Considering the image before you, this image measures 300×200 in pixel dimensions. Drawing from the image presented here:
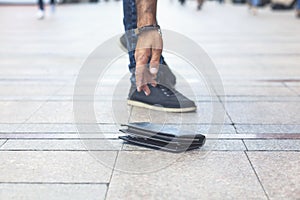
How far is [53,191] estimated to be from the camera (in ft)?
5.57

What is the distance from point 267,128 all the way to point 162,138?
0.69 m

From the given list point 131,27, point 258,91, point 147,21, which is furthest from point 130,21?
point 258,91

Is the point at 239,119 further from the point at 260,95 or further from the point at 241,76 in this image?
the point at 241,76

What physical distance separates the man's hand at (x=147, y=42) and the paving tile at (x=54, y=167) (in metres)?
0.66

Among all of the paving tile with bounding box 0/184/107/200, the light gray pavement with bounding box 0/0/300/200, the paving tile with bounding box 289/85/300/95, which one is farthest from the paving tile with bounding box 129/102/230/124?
the paving tile with bounding box 0/184/107/200

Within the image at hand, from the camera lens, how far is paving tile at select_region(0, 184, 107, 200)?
1.65 meters

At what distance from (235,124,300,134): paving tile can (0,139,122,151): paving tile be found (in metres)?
0.74

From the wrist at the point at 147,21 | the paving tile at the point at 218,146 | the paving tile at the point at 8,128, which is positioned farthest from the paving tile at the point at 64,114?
the wrist at the point at 147,21

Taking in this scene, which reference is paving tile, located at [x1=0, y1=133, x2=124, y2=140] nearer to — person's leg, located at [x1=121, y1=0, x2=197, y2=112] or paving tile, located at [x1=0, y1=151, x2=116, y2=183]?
paving tile, located at [x1=0, y1=151, x2=116, y2=183]

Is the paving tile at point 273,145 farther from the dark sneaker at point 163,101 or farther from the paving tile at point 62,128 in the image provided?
the paving tile at point 62,128

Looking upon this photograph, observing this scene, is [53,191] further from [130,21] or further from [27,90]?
[27,90]

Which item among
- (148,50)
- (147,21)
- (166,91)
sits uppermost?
(147,21)

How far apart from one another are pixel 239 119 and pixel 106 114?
833mm

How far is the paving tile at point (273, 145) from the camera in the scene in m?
2.17
